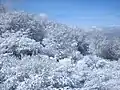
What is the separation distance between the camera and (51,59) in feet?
16.9

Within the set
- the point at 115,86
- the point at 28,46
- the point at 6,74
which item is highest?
the point at 28,46

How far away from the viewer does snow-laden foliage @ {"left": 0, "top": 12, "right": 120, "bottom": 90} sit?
13.0 ft

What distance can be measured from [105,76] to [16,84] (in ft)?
8.51

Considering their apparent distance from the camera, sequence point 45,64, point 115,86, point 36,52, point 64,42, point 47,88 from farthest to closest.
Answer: point 64,42 < point 36,52 < point 45,64 < point 115,86 < point 47,88

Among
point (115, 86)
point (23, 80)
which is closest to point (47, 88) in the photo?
point (23, 80)

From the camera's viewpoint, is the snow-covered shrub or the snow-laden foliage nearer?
the snow-laden foliage

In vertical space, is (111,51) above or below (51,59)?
below

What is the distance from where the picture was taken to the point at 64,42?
7809 millimetres

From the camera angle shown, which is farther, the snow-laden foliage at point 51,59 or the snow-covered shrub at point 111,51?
the snow-covered shrub at point 111,51

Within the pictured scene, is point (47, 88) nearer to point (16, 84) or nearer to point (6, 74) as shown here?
point (16, 84)

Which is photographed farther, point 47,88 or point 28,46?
point 28,46

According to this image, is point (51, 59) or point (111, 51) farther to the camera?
point (111, 51)

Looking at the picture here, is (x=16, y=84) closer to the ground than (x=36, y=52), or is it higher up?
closer to the ground

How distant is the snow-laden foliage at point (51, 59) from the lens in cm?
396
